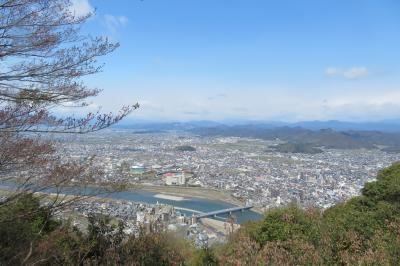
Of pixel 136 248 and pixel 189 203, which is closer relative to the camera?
pixel 136 248

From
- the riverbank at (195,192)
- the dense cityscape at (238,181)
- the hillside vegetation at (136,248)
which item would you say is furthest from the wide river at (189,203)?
the hillside vegetation at (136,248)

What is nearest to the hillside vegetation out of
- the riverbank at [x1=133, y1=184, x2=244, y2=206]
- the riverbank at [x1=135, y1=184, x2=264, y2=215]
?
the riverbank at [x1=135, y1=184, x2=264, y2=215]

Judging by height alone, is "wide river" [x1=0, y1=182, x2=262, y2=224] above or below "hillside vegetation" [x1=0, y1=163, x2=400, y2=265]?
below

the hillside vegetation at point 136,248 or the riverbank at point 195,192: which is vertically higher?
the hillside vegetation at point 136,248

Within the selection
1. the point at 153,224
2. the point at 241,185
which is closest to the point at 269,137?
the point at 241,185

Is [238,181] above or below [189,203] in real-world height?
below

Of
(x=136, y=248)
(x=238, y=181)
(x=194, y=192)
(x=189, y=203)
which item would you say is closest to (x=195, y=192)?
(x=194, y=192)

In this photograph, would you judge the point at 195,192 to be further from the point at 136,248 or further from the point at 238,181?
the point at 136,248

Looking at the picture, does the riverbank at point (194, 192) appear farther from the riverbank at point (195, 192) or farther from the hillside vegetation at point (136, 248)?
the hillside vegetation at point (136, 248)

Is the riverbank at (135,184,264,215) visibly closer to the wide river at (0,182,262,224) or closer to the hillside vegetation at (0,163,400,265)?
the wide river at (0,182,262,224)

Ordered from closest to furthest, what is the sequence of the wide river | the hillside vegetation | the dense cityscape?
the hillside vegetation < the dense cityscape < the wide river

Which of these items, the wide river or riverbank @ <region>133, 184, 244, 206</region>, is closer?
the wide river

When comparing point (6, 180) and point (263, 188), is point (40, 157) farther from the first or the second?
point (263, 188)
